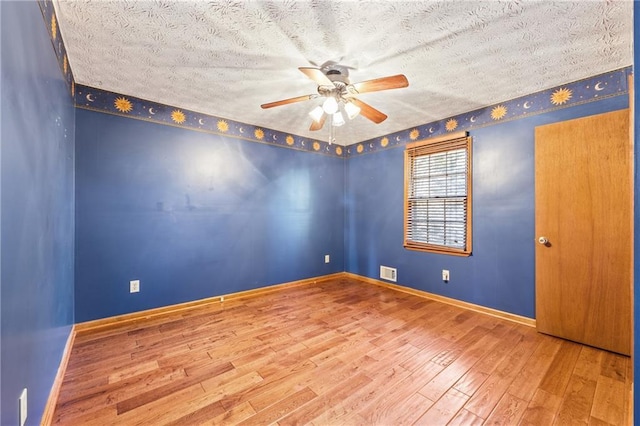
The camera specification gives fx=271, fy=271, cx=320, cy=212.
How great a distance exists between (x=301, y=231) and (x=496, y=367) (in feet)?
9.11

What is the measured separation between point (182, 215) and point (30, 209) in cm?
187

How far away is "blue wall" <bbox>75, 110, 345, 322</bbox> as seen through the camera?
258 centimetres

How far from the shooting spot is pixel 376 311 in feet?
9.91

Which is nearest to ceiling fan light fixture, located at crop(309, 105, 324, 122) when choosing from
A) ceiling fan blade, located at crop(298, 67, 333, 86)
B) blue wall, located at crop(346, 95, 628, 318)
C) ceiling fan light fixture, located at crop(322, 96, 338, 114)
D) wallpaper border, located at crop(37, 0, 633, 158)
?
ceiling fan light fixture, located at crop(322, 96, 338, 114)

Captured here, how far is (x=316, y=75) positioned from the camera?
6.12 ft

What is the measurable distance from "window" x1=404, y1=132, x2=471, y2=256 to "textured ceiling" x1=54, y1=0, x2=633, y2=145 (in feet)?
2.37

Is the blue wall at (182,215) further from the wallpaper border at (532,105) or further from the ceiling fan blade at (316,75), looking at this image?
the ceiling fan blade at (316,75)

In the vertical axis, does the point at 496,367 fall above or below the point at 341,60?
below

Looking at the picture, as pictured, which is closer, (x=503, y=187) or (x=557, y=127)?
(x=557, y=127)

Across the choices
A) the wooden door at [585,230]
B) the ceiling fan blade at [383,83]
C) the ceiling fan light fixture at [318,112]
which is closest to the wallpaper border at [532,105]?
the wooden door at [585,230]

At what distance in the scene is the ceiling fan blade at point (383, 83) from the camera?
179cm

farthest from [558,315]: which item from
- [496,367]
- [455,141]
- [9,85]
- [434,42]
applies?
[9,85]

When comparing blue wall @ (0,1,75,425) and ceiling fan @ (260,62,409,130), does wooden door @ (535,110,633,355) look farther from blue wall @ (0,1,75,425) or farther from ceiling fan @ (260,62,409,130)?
blue wall @ (0,1,75,425)

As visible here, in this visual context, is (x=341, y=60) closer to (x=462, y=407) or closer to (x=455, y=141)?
(x=455, y=141)
